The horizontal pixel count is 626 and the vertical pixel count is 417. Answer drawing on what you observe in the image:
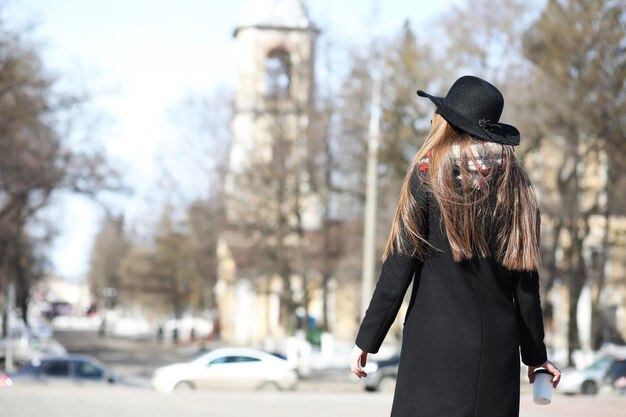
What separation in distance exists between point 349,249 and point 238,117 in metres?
6.75

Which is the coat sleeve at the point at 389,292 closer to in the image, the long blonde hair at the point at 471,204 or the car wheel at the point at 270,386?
the long blonde hair at the point at 471,204

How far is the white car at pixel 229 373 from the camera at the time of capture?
30.4 meters

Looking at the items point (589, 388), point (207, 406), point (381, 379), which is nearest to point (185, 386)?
point (381, 379)

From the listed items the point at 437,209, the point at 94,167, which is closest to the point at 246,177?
the point at 94,167

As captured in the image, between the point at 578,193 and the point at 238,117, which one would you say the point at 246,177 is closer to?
the point at 238,117

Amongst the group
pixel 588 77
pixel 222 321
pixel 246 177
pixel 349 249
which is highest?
pixel 588 77

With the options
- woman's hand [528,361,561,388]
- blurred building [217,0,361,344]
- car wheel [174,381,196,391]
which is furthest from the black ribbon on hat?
blurred building [217,0,361,344]

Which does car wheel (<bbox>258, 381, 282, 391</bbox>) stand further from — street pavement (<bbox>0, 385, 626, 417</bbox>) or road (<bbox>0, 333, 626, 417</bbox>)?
street pavement (<bbox>0, 385, 626, 417</bbox>)

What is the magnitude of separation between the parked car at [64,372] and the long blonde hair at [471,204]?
2678 cm

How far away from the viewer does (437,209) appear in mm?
4320

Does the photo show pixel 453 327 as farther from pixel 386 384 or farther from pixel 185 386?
pixel 185 386

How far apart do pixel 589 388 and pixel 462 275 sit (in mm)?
27269

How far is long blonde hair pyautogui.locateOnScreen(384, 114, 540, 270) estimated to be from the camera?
169 inches

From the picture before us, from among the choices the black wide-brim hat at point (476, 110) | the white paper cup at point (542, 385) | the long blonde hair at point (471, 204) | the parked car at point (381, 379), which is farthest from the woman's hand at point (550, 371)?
the parked car at point (381, 379)
